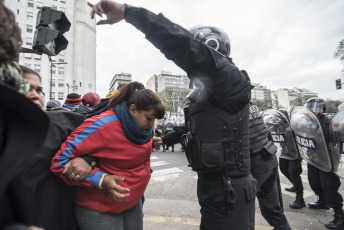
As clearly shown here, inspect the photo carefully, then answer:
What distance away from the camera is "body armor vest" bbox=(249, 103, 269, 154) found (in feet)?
7.63

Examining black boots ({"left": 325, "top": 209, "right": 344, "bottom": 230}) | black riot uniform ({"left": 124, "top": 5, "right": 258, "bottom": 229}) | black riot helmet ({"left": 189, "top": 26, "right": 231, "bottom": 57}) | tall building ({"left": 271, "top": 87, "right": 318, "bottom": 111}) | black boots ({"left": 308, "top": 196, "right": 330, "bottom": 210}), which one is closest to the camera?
black riot uniform ({"left": 124, "top": 5, "right": 258, "bottom": 229})

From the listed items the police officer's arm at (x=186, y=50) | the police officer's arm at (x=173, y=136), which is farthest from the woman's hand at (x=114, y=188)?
the police officer's arm at (x=173, y=136)

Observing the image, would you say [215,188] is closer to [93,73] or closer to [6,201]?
[6,201]

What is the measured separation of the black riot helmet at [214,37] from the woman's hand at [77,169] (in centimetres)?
144

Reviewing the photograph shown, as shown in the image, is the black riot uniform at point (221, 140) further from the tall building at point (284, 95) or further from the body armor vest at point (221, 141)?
the tall building at point (284, 95)

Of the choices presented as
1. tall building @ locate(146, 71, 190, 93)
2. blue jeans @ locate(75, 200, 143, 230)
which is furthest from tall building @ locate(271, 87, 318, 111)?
blue jeans @ locate(75, 200, 143, 230)

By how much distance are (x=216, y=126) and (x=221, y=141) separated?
0.13 m

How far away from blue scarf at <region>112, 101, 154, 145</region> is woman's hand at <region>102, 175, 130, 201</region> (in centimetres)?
29

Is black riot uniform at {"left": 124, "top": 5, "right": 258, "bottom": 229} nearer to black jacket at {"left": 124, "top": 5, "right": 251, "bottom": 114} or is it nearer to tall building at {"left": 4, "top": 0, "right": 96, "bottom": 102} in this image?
black jacket at {"left": 124, "top": 5, "right": 251, "bottom": 114}

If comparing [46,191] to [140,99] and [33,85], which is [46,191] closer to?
[33,85]

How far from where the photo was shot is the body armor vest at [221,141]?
1489mm

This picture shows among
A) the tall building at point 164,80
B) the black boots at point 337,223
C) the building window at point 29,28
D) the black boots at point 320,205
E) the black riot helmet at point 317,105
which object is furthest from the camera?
the tall building at point 164,80

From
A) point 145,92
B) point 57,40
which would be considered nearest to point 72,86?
point 57,40

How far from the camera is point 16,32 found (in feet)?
1.97
